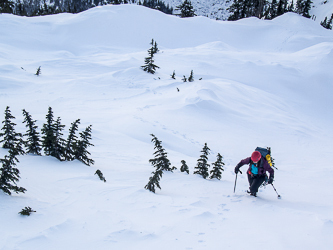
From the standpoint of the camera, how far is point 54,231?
3264 mm

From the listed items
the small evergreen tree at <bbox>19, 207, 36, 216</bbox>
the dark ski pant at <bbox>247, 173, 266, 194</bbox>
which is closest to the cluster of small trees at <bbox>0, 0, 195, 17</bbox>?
the dark ski pant at <bbox>247, 173, 266, 194</bbox>

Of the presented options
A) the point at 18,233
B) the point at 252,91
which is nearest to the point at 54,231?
the point at 18,233

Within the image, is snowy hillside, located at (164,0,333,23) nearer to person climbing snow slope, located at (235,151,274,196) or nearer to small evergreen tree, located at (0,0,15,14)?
small evergreen tree, located at (0,0,15,14)

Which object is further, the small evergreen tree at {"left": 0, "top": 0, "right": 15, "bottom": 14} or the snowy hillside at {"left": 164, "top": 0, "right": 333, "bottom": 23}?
the snowy hillside at {"left": 164, "top": 0, "right": 333, "bottom": 23}

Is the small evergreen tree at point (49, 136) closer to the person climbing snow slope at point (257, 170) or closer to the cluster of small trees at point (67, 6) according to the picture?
the person climbing snow slope at point (257, 170)

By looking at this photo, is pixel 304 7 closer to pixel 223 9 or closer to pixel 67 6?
pixel 223 9

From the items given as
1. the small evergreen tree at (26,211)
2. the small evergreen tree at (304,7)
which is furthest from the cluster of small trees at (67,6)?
the small evergreen tree at (26,211)

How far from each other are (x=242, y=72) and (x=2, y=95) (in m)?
19.7

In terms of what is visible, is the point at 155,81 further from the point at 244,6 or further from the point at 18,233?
the point at 244,6

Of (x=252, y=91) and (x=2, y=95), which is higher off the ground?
(x=252, y=91)

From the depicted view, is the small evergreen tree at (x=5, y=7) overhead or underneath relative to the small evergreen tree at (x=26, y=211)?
overhead

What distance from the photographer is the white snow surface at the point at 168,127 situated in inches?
140

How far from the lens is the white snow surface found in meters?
3.57

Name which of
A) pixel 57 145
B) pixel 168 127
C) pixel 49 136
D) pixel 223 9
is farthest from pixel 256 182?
pixel 223 9
